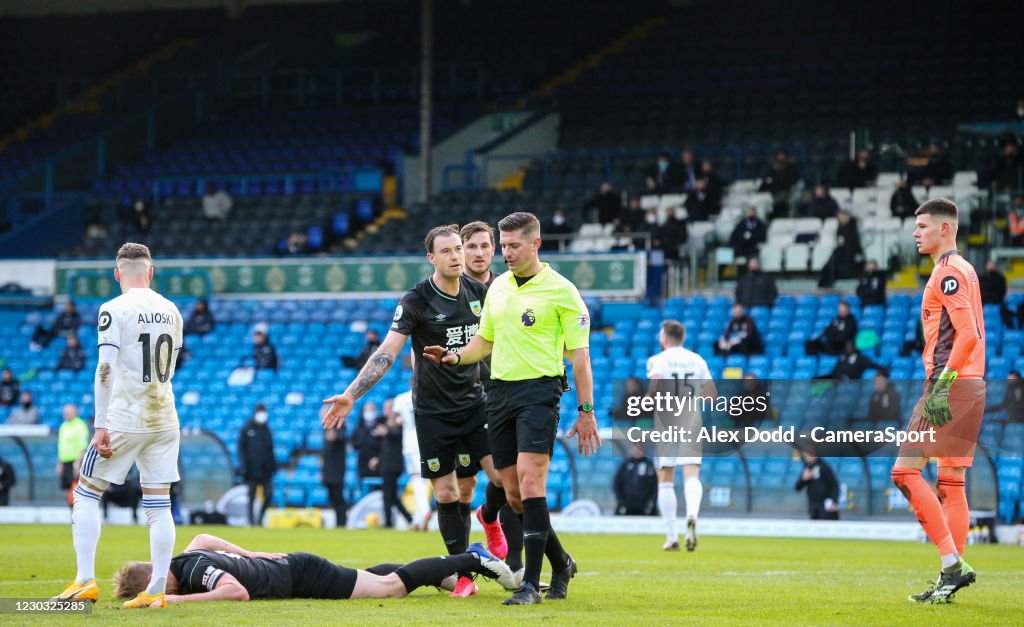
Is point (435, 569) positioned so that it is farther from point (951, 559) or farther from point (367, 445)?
point (367, 445)

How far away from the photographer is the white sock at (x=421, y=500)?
19328mm

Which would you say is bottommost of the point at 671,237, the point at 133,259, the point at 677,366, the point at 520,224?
the point at 677,366

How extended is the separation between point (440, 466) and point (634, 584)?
71.8 inches

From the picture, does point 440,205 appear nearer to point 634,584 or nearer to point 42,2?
point 42,2

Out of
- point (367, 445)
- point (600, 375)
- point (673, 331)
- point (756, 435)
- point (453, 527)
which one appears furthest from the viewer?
point (600, 375)

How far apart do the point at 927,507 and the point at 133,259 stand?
4887 mm

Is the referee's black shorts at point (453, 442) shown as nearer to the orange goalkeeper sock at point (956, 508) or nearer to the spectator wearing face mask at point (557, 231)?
the orange goalkeeper sock at point (956, 508)

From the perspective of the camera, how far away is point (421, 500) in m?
19.3

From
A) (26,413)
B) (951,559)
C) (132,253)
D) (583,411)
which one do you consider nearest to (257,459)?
(26,413)

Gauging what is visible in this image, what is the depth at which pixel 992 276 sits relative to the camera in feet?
71.6

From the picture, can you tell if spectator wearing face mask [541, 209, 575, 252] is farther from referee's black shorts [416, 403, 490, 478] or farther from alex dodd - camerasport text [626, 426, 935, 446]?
referee's black shorts [416, 403, 490, 478]

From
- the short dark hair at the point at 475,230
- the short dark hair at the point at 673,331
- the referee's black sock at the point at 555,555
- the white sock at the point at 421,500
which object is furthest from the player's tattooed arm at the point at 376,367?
the white sock at the point at 421,500

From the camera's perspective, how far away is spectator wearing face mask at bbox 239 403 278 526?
21578 millimetres

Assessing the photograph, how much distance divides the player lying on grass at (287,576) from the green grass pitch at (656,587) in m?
0.10
